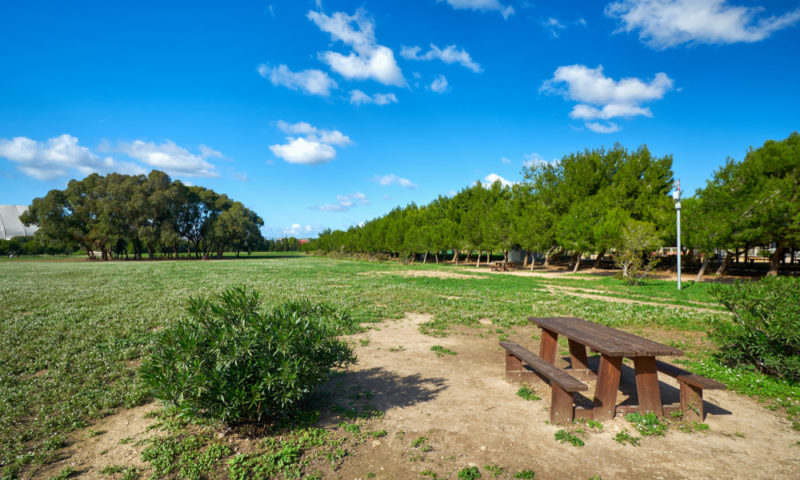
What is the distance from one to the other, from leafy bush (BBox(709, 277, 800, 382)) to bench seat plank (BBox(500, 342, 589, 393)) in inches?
137

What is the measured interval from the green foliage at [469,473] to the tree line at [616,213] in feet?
73.7

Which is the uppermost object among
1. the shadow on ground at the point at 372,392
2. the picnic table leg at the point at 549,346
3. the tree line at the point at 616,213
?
the tree line at the point at 616,213

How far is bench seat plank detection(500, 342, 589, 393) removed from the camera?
4.27 metres

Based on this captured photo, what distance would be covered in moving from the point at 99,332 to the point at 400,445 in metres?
9.59

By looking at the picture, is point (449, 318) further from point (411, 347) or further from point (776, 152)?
point (776, 152)

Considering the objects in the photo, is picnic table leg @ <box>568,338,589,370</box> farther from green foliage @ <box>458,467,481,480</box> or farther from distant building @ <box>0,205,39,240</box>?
distant building @ <box>0,205,39,240</box>

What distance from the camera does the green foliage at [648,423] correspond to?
4.39 meters

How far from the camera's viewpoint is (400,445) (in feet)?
13.5

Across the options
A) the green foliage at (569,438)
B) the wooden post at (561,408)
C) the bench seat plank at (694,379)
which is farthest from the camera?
the wooden post at (561,408)

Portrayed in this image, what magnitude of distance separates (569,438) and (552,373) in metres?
0.76

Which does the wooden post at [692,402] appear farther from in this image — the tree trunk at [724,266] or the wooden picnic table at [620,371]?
the tree trunk at [724,266]

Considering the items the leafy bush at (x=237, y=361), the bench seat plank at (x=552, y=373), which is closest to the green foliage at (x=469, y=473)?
the bench seat plank at (x=552, y=373)

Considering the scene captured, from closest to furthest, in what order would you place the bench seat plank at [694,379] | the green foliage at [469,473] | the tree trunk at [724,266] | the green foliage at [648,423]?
the green foliage at [469,473], the bench seat plank at [694,379], the green foliage at [648,423], the tree trunk at [724,266]

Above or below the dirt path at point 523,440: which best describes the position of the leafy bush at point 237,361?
above
